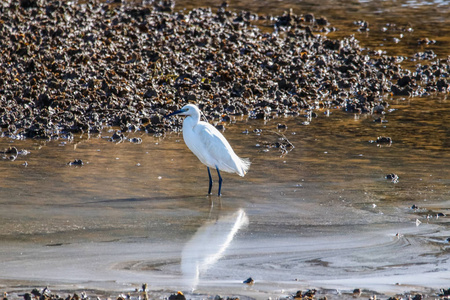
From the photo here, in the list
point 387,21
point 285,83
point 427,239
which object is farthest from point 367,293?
point 387,21

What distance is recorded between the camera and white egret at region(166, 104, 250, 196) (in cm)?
891

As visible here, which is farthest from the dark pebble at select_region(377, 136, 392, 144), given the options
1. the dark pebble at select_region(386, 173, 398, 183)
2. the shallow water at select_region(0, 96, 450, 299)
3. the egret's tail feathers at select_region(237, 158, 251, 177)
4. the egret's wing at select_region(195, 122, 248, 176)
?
the egret's wing at select_region(195, 122, 248, 176)

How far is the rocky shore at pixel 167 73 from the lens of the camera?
12305mm

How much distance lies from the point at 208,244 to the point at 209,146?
2.30m

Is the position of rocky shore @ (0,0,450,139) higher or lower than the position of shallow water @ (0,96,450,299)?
higher

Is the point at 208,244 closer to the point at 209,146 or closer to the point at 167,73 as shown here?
the point at 209,146

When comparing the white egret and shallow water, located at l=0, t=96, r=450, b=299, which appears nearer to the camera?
shallow water, located at l=0, t=96, r=450, b=299

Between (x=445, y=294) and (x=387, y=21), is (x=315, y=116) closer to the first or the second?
(x=445, y=294)

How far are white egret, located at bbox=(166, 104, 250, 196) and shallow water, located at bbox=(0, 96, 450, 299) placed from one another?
308 millimetres

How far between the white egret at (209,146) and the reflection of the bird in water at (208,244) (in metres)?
1.02

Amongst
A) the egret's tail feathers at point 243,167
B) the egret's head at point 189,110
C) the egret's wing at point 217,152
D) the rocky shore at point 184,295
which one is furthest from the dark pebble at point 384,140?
the rocky shore at point 184,295

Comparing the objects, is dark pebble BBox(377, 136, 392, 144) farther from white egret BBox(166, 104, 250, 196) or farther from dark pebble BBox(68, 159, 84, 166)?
dark pebble BBox(68, 159, 84, 166)

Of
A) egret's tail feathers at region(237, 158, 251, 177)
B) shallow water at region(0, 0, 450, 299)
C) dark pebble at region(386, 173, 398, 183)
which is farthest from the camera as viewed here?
dark pebble at region(386, 173, 398, 183)

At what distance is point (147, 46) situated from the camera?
→ 55.0 ft
